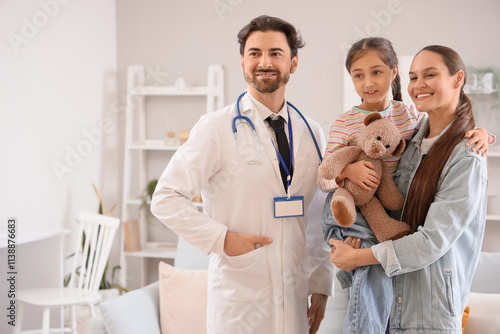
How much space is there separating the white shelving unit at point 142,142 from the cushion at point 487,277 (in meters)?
2.09

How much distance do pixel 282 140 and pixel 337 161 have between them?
0.30 metres

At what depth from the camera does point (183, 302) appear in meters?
2.68

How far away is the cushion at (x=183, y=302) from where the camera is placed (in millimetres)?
2646

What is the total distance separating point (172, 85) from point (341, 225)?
2833 millimetres

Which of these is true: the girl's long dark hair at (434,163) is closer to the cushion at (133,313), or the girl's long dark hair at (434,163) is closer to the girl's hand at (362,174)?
the girl's hand at (362,174)

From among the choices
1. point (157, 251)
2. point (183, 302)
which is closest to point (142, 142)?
point (157, 251)

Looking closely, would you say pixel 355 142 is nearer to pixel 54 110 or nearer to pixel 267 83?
pixel 267 83

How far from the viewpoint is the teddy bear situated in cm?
155

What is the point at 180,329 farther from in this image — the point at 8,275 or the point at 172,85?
the point at 172,85

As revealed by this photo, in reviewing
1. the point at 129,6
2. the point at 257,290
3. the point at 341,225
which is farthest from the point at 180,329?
the point at 129,6

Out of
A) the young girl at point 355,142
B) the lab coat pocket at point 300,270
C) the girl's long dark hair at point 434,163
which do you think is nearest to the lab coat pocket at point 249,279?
the lab coat pocket at point 300,270

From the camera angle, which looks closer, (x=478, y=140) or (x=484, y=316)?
(x=478, y=140)

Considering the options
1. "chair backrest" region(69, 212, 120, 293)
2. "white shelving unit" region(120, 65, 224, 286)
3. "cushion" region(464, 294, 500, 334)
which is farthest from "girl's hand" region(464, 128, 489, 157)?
"white shelving unit" region(120, 65, 224, 286)

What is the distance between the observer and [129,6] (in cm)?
420
